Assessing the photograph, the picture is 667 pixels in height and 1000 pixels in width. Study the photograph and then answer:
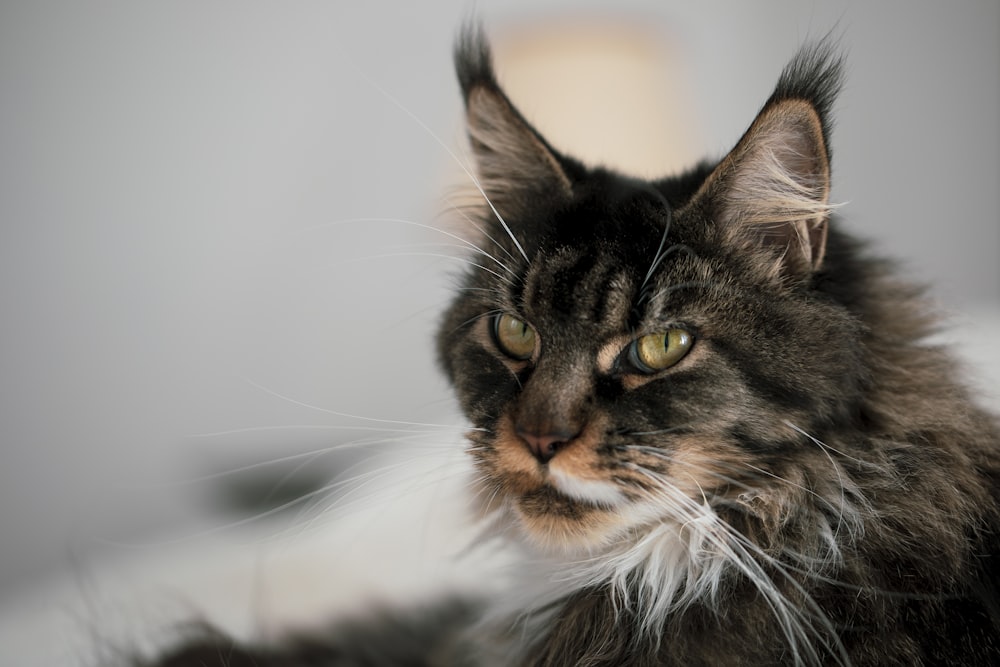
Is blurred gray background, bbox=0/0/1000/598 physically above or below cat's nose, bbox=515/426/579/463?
above

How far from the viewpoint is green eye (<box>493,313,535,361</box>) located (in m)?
1.14

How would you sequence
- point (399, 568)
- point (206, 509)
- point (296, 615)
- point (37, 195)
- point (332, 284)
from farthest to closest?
1. point (332, 284)
2. point (206, 509)
3. point (37, 195)
4. point (399, 568)
5. point (296, 615)

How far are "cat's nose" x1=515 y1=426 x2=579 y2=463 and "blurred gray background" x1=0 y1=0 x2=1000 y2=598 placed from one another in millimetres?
1009

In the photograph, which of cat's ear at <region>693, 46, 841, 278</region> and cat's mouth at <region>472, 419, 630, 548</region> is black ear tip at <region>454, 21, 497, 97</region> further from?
cat's mouth at <region>472, 419, 630, 548</region>

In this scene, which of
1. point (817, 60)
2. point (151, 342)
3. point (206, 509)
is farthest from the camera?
point (151, 342)

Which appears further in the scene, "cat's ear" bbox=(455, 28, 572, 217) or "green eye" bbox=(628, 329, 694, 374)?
"cat's ear" bbox=(455, 28, 572, 217)

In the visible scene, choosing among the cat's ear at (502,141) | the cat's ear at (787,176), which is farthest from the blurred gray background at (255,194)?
the cat's ear at (787,176)

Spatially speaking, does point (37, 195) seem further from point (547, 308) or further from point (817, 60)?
point (817, 60)

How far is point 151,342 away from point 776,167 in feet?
6.87

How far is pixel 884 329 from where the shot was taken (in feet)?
3.58

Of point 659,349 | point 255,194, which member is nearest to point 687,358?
point 659,349

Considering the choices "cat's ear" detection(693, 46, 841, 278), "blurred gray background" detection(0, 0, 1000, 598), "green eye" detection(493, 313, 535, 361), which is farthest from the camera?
"blurred gray background" detection(0, 0, 1000, 598)

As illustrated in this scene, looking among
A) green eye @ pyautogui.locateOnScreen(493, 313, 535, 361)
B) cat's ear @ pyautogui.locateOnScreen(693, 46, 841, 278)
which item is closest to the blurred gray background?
green eye @ pyautogui.locateOnScreen(493, 313, 535, 361)

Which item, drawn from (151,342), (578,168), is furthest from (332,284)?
(578,168)
